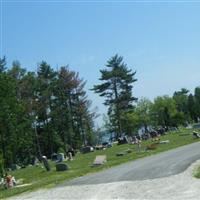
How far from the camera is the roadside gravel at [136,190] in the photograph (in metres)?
15.1

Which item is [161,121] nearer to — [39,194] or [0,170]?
[0,170]

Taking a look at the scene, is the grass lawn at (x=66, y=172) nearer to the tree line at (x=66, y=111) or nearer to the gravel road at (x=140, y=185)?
the gravel road at (x=140, y=185)

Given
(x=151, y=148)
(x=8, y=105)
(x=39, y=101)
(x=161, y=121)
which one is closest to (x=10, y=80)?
(x=8, y=105)

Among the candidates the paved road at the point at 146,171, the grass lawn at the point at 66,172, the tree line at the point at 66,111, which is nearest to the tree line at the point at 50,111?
the tree line at the point at 66,111

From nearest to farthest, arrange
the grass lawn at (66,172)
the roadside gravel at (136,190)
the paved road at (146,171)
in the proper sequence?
the roadside gravel at (136,190)
the paved road at (146,171)
the grass lawn at (66,172)

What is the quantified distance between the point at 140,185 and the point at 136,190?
40.8 inches

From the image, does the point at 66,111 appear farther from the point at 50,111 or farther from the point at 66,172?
the point at 66,172

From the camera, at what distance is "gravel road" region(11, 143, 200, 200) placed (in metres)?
15.5

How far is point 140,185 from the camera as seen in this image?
17.6 m

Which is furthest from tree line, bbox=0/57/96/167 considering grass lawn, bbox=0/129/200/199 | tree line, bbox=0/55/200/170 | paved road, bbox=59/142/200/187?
paved road, bbox=59/142/200/187

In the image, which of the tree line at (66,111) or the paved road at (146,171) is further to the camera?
the tree line at (66,111)

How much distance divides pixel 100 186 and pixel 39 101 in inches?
2306

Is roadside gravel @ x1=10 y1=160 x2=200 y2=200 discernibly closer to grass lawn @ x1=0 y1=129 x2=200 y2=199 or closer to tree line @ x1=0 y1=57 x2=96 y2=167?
grass lawn @ x1=0 y1=129 x2=200 y2=199

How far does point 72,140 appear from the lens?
81000 mm
